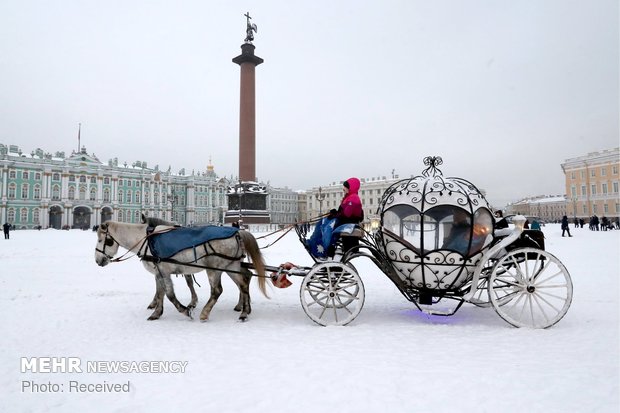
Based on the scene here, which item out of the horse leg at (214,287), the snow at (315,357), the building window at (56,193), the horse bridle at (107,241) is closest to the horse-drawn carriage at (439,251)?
the snow at (315,357)

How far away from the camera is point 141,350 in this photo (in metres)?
4.08

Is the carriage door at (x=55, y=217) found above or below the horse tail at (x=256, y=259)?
above

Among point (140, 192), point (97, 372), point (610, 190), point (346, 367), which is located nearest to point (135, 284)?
point (97, 372)

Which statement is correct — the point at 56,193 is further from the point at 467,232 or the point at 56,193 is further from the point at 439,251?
the point at 467,232

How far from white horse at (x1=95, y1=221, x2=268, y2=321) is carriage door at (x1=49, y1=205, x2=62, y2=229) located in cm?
7073

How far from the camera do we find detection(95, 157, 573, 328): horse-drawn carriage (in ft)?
16.1

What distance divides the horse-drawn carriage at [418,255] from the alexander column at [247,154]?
1048 inches

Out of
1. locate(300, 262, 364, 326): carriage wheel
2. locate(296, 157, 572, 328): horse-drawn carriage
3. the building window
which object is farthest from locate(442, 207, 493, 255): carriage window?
the building window

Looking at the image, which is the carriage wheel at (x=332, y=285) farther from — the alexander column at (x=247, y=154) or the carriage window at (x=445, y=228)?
the alexander column at (x=247, y=154)

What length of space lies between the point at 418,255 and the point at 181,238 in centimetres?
340

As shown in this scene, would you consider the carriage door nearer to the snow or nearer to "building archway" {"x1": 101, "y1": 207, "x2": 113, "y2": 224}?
"building archway" {"x1": 101, "y1": 207, "x2": 113, "y2": 224}

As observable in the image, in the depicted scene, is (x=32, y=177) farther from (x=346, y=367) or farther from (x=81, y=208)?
(x=346, y=367)

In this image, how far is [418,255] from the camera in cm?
498

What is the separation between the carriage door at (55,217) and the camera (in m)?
63.7
